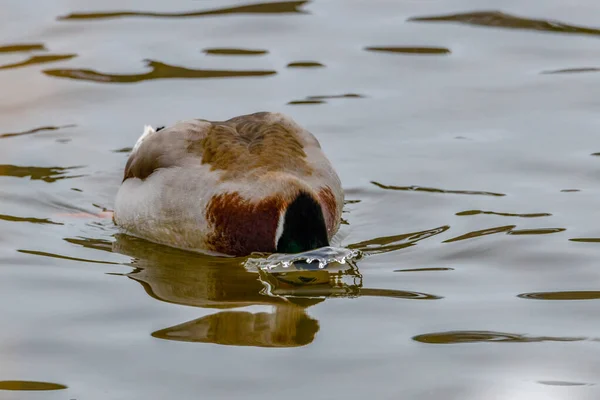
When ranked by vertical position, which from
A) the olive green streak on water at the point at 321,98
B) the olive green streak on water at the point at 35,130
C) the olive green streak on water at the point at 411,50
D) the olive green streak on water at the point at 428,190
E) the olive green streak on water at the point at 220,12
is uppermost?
the olive green streak on water at the point at 220,12

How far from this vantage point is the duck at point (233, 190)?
8.52m

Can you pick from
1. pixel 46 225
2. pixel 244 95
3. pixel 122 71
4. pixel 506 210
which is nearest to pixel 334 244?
pixel 506 210

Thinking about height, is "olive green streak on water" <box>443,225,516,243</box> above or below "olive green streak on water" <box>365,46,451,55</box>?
below

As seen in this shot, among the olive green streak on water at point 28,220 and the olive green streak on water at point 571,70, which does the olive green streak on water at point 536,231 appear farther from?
the olive green streak on water at point 571,70

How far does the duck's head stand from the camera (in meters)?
8.29

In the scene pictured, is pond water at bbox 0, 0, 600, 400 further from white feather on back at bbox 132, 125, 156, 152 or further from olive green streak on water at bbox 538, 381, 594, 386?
white feather on back at bbox 132, 125, 156, 152

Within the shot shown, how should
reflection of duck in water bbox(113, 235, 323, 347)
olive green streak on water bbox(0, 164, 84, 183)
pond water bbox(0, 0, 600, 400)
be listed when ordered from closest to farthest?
pond water bbox(0, 0, 600, 400) → reflection of duck in water bbox(113, 235, 323, 347) → olive green streak on water bbox(0, 164, 84, 183)

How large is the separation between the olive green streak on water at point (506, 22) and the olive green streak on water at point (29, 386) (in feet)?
27.3

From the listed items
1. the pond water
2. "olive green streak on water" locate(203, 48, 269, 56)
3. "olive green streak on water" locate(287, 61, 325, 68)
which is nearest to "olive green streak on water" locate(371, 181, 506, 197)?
the pond water

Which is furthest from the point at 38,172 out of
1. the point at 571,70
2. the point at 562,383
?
the point at 562,383

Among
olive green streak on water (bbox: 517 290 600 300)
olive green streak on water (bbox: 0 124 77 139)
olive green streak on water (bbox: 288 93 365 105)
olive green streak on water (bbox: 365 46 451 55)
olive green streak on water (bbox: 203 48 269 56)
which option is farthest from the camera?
olive green streak on water (bbox: 203 48 269 56)

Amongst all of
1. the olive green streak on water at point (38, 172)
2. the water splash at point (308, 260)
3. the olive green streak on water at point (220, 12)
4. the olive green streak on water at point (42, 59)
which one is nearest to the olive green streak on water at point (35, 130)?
the olive green streak on water at point (38, 172)

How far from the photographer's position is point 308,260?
821cm

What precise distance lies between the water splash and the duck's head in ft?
0.19
